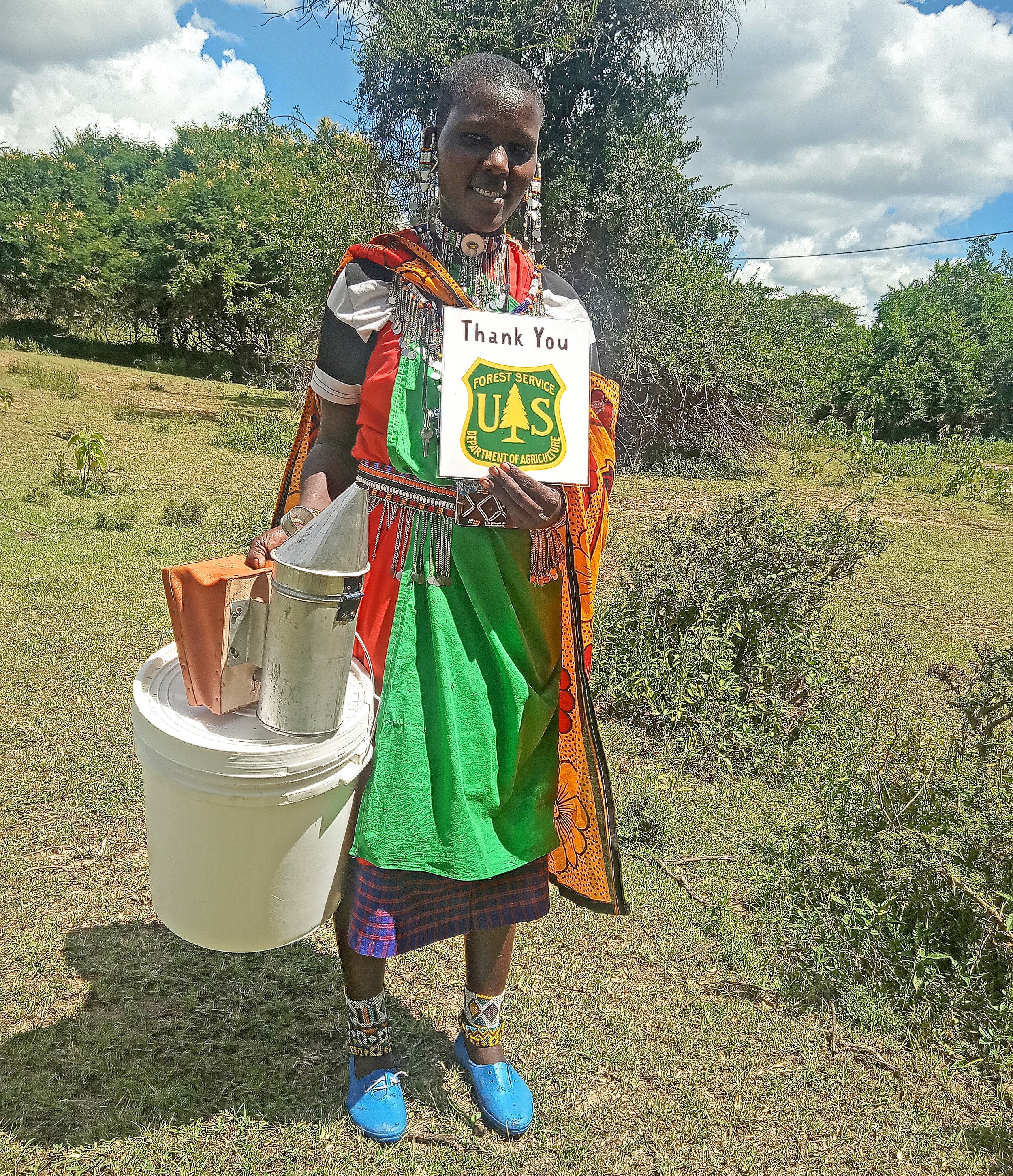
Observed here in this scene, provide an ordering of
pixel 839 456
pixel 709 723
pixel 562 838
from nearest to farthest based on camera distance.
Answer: pixel 562 838 < pixel 709 723 < pixel 839 456

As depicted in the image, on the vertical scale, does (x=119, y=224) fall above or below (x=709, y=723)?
above

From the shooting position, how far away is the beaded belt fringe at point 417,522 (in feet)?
5.42

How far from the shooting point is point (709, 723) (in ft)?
12.6

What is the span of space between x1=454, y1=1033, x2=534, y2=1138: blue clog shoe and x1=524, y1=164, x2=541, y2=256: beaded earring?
72.1 inches

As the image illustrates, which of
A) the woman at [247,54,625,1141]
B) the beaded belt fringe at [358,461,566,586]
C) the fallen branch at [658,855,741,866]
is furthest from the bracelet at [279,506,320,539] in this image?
the fallen branch at [658,855,741,866]

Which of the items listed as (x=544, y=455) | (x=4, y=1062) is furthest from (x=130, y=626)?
(x=544, y=455)

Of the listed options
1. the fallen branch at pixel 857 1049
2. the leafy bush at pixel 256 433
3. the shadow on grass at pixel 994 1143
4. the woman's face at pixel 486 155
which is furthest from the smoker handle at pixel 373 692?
the leafy bush at pixel 256 433

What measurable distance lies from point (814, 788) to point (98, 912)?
267 centimetres

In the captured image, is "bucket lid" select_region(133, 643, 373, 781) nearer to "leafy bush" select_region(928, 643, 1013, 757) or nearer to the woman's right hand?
the woman's right hand

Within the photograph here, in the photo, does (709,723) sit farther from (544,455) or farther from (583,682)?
(544,455)

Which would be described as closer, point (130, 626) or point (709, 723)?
point (709, 723)

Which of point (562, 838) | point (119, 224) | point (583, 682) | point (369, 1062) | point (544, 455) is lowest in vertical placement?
point (369, 1062)

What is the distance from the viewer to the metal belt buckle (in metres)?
1.65

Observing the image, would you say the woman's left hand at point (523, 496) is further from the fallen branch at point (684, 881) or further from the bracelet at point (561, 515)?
the fallen branch at point (684, 881)
